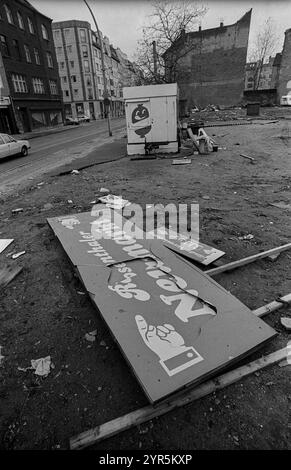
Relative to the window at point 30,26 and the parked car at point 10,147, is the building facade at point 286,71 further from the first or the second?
the parked car at point 10,147

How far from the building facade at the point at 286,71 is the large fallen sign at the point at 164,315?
41682mm

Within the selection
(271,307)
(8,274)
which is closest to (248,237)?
(271,307)

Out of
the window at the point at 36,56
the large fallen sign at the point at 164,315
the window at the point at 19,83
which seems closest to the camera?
the large fallen sign at the point at 164,315

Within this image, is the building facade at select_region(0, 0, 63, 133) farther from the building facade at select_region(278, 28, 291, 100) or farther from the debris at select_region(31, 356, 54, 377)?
the debris at select_region(31, 356, 54, 377)

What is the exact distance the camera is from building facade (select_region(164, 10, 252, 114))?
36938 millimetres

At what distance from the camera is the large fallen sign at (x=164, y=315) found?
2072 millimetres

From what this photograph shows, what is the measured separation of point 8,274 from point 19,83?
108 feet

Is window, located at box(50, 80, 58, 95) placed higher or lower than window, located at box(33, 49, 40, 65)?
lower

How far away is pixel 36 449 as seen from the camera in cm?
176

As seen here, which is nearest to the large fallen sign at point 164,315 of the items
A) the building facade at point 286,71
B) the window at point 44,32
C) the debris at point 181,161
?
the debris at point 181,161

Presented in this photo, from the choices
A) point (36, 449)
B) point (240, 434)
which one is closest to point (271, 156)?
point (240, 434)

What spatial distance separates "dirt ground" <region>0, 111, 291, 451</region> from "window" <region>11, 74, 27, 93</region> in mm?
29048

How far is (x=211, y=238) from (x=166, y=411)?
9.65ft

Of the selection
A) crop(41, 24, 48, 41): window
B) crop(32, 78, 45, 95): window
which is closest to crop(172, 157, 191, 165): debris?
crop(32, 78, 45, 95): window
